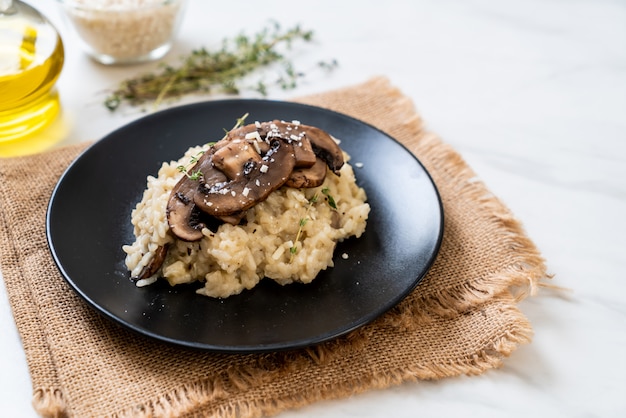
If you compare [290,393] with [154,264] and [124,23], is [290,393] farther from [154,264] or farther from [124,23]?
[124,23]

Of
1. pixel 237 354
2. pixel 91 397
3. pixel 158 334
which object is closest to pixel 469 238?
pixel 237 354

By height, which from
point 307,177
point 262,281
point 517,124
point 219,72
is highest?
point 307,177

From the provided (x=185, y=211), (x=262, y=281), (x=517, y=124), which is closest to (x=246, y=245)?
(x=262, y=281)

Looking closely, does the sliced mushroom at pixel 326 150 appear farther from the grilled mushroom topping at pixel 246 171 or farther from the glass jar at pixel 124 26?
the glass jar at pixel 124 26

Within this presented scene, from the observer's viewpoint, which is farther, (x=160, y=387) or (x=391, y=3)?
(x=391, y=3)

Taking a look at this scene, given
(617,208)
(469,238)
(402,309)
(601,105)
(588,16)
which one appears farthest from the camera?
(588,16)

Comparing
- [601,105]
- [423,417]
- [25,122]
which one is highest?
[601,105]

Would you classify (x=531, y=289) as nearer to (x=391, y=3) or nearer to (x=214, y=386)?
(x=214, y=386)
